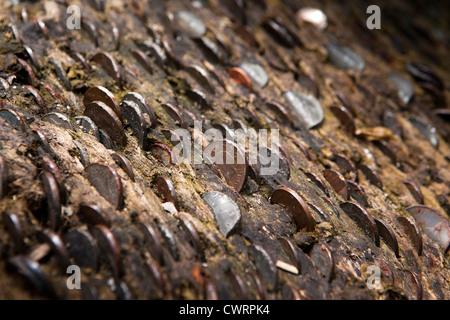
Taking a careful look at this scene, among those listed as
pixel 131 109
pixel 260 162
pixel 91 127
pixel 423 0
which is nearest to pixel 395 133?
pixel 260 162

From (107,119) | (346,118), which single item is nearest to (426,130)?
(346,118)

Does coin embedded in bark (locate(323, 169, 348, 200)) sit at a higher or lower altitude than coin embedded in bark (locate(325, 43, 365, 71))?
lower

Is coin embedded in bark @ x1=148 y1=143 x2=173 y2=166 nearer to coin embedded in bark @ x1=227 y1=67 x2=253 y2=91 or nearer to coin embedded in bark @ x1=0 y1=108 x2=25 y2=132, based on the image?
coin embedded in bark @ x1=0 y1=108 x2=25 y2=132

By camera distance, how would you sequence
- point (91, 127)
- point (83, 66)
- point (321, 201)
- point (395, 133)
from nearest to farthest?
point (91, 127), point (321, 201), point (83, 66), point (395, 133)

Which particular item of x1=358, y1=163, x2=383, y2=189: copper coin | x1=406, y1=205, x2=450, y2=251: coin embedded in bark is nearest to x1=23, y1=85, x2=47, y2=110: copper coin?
x1=358, y1=163, x2=383, y2=189: copper coin

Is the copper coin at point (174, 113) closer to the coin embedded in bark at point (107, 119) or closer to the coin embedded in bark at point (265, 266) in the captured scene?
the coin embedded in bark at point (107, 119)

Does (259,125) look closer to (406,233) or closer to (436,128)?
(406,233)
